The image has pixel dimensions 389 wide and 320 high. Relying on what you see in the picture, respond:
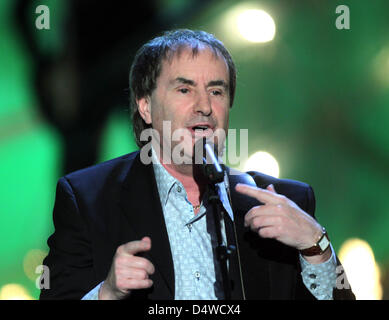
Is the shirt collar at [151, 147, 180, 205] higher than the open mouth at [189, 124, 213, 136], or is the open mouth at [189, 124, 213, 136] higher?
the open mouth at [189, 124, 213, 136]

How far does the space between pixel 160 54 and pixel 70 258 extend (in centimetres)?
90

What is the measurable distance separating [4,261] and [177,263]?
1.07 m

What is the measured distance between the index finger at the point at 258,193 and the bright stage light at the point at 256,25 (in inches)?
58.2

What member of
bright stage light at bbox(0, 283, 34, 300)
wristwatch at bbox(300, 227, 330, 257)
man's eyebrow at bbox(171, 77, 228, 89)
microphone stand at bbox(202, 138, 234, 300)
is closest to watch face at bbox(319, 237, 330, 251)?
wristwatch at bbox(300, 227, 330, 257)

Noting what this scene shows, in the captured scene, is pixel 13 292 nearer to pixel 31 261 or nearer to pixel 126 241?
pixel 31 261

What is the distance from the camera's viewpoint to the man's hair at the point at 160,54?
80.9 inches

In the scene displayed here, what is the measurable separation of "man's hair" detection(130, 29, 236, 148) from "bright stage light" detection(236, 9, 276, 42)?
683mm

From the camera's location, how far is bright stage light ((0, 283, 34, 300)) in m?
2.44

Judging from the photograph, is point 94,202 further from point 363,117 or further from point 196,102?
point 363,117

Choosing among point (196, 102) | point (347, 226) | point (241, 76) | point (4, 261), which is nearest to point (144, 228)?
point (196, 102)

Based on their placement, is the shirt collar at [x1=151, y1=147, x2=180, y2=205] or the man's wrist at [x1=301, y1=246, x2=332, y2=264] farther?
the shirt collar at [x1=151, y1=147, x2=180, y2=205]

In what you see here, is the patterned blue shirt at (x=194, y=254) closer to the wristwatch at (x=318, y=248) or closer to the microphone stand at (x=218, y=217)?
the wristwatch at (x=318, y=248)

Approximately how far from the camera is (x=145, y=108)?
2.19 m

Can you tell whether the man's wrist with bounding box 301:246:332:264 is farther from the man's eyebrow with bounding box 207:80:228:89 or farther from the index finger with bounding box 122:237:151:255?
the man's eyebrow with bounding box 207:80:228:89
